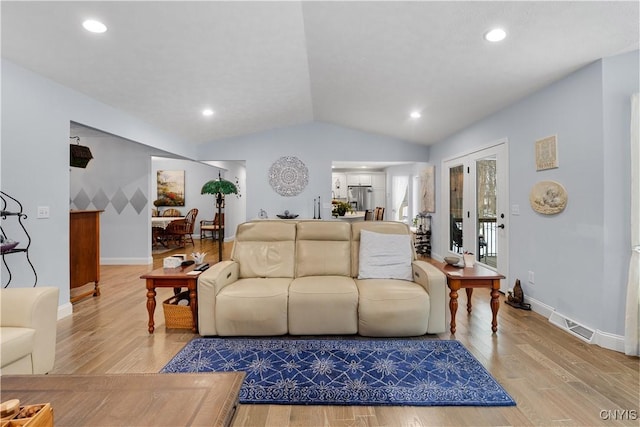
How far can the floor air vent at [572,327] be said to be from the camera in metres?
2.69

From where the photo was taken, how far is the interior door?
13.3ft

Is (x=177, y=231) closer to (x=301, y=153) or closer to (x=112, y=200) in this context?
(x=112, y=200)

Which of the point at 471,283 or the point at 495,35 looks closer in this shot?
the point at 495,35

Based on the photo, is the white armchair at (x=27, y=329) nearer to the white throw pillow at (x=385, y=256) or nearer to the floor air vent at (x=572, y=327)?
the white throw pillow at (x=385, y=256)

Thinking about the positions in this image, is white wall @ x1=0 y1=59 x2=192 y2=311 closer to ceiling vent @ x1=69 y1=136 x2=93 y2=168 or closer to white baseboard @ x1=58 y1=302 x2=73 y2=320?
white baseboard @ x1=58 y1=302 x2=73 y2=320

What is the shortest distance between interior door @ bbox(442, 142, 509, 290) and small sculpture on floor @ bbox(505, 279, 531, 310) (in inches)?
15.8

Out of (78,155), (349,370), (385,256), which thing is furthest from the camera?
(78,155)

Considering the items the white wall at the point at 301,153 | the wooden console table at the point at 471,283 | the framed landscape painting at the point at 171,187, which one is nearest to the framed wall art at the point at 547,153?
the wooden console table at the point at 471,283

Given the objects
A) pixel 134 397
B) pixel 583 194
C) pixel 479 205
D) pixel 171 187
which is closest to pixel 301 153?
pixel 479 205

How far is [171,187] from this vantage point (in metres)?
9.92

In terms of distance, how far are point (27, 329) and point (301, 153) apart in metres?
5.30

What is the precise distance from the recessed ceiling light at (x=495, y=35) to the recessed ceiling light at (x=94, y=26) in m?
3.13

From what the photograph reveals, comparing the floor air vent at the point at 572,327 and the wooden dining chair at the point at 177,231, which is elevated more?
the wooden dining chair at the point at 177,231

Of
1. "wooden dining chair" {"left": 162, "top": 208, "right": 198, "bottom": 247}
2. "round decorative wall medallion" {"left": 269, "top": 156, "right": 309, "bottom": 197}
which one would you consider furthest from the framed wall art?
"wooden dining chair" {"left": 162, "top": 208, "right": 198, "bottom": 247}
